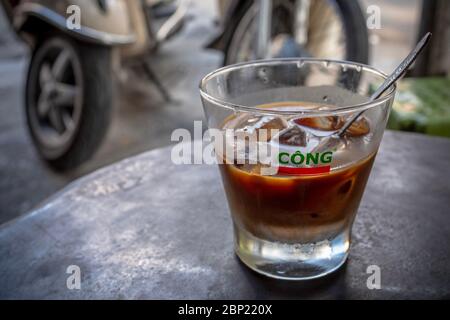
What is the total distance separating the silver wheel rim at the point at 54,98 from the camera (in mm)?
2031

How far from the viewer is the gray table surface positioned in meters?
0.49

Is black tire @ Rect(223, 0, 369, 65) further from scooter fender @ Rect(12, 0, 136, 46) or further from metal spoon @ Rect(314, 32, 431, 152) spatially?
metal spoon @ Rect(314, 32, 431, 152)

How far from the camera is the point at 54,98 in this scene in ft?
6.91

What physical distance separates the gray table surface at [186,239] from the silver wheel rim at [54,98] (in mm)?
1382

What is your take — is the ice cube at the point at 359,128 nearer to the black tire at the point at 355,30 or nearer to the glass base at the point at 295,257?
the glass base at the point at 295,257

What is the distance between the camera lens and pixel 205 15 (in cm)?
472

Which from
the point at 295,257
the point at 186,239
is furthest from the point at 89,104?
the point at 295,257

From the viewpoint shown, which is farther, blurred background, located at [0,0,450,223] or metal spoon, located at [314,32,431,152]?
blurred background, located at [0,0,450,223]

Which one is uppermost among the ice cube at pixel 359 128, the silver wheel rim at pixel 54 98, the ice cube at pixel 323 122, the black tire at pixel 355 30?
the ice cube at pixel 323 122

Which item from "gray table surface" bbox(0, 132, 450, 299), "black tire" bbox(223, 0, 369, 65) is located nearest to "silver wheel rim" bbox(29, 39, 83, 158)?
"black tire" bbox(223, 0, 369, 65)

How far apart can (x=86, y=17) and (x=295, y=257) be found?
66.3 inches

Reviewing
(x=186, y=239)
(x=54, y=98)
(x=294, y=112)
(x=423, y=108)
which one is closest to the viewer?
(x=294, y=112)

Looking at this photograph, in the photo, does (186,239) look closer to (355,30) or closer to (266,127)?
(266,127)

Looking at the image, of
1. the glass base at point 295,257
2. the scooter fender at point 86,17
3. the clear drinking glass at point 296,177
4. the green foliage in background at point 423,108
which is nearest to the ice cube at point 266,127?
the clear drinking glass at point 296,177
